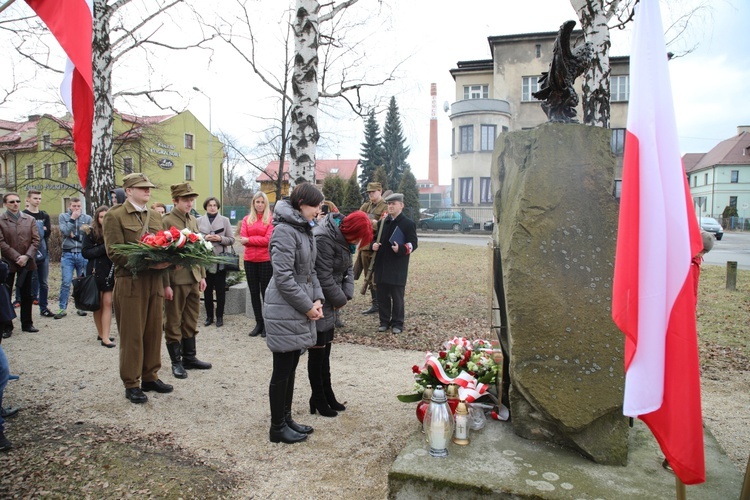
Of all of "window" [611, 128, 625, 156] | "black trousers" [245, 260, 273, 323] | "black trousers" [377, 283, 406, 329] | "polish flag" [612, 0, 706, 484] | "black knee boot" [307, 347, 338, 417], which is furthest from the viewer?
"window" [611, 128, 625, 156]

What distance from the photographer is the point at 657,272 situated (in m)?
2.38

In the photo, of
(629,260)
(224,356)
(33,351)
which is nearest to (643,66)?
(629,260)

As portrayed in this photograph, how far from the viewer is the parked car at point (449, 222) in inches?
1312

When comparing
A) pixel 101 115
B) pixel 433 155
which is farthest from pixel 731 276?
pixel 433 155

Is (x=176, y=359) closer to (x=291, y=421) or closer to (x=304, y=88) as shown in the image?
(x=291, y=421)

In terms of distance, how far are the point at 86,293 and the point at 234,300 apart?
2.90 m

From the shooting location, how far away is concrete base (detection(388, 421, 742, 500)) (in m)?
2.69

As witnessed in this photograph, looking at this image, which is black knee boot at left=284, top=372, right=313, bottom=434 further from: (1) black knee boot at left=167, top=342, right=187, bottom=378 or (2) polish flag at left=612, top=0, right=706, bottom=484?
(2) polish flag at left=612, top=0, right=706, bottom=484

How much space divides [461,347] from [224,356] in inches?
131

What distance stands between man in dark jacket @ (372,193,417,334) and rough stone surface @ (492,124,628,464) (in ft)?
12.9

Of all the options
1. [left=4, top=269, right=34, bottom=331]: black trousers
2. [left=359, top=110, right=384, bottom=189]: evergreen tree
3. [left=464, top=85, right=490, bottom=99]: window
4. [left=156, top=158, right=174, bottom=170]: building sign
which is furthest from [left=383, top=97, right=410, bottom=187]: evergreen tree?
[left=4, top=269, right=34, bottom=331]: black trousers

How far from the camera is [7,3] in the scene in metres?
3.24

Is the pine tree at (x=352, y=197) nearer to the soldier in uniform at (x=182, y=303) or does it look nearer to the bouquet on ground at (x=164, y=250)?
the soldier in uniform at (x=182, y=303)

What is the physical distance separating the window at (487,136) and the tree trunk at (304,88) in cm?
2908
